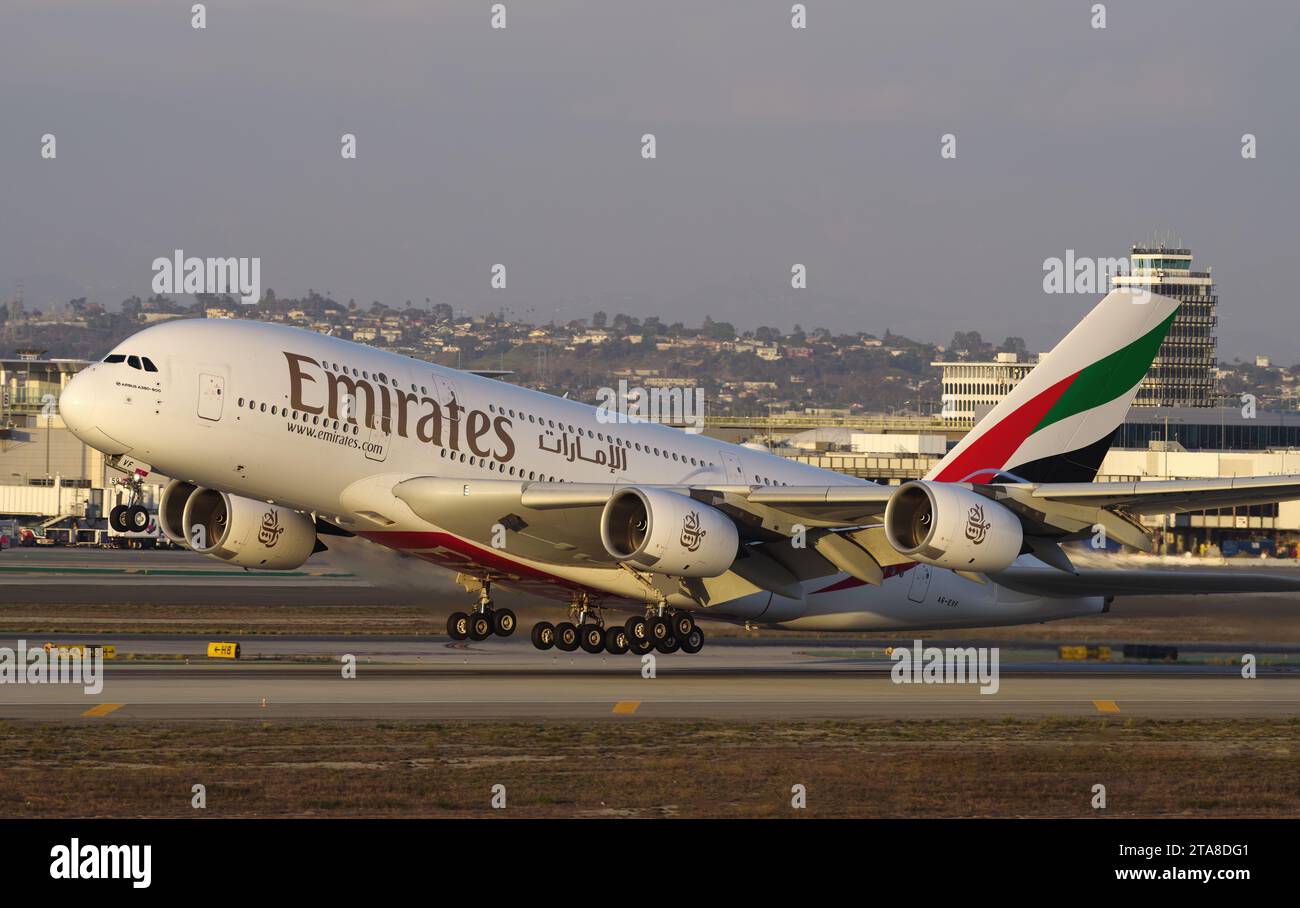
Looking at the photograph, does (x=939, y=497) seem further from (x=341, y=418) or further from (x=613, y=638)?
(x=341, y=418)

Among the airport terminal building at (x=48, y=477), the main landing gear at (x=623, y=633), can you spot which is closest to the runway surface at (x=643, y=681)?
the main landing gear at (x=623, y=633)

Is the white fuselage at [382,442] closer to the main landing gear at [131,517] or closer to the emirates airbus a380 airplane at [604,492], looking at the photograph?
the emirates airbus a380 airplane at [604,492]

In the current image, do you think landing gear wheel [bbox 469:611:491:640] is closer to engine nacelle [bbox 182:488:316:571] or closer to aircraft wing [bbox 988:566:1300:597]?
engine nacelle [bbox 182:488:316:571]

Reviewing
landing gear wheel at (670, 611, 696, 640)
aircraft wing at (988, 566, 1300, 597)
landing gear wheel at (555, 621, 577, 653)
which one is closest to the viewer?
landing gear wheel at (670, 611, 696, 640)

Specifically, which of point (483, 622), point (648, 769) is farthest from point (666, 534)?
point (648, 769)

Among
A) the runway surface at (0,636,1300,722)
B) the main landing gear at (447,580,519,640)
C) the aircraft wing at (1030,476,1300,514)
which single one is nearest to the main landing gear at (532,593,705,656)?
the runway surface at (0,636,1300,722)

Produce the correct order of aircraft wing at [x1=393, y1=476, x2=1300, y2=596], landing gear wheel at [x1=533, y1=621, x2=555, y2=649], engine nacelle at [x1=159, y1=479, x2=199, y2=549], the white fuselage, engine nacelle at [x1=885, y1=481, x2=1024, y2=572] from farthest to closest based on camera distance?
landing gear wheel at [x1=533, y1=621, x2=555, y2=649], engine nacelle at [x1=159, y1=479, x2=199, y2=549], aircraft wing at [x1=393, y1=476, x2=1300, y2=596], engine nacelle at [x1=885, y1=481, x2=1024, y2=572], the white fuselage

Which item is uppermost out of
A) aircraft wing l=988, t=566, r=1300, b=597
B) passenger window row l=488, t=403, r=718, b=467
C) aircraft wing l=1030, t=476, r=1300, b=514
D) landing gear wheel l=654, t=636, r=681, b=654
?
passenger window row l=488, t=403, r=718, b=467
